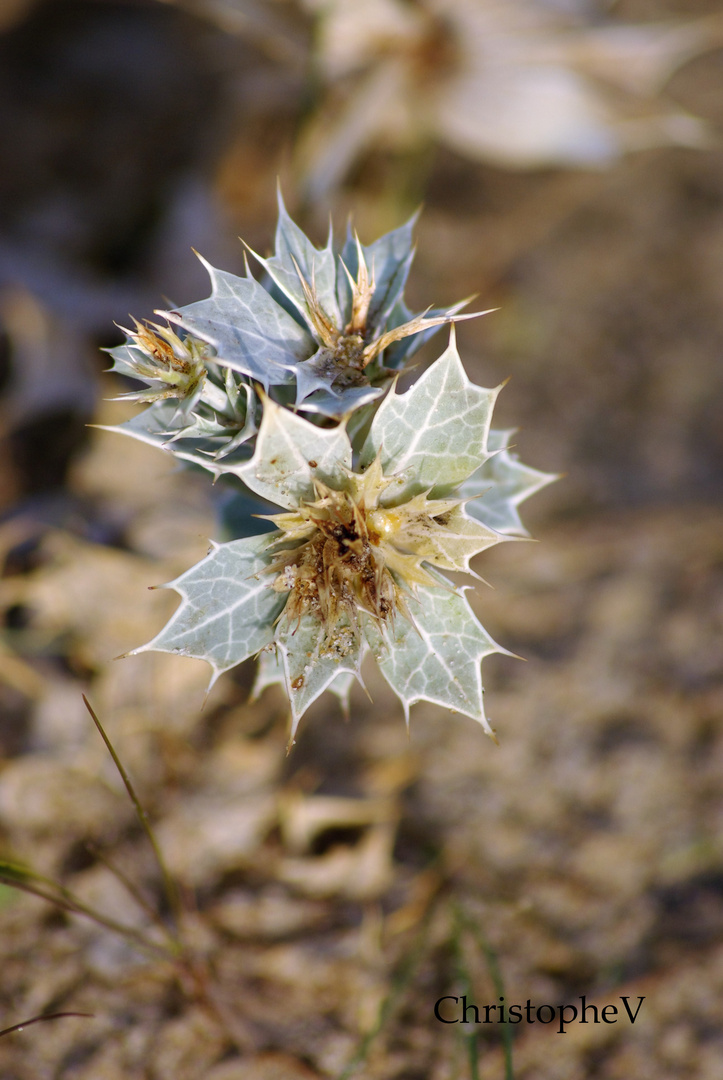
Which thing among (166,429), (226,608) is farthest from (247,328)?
(226,608)

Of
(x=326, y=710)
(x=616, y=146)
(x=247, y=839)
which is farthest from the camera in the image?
(x=616, y=146)

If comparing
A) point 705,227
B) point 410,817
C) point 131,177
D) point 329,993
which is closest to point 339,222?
point 131,177

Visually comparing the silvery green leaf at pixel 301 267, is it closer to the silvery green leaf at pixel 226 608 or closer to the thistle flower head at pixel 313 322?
the thistle flower head at pixel 313 322

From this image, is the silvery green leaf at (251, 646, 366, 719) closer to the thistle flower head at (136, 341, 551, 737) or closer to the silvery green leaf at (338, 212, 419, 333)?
the thistle flower head at (136, 341, 551, 737)

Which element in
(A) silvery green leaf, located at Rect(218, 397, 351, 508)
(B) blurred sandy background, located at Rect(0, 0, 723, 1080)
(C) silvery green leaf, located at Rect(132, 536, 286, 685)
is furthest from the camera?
(B) blurred sandy background, located at Rect(0, 0, 723, 1080)

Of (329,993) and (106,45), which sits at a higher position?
(106,45)

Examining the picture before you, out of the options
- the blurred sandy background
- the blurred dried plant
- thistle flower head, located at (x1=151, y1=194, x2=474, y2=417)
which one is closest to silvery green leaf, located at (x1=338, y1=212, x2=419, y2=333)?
thistle flower head, located at (x1=151, y1=194, x2=474, y2=417)

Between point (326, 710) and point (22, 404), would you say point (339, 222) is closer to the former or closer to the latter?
point (22, 404)

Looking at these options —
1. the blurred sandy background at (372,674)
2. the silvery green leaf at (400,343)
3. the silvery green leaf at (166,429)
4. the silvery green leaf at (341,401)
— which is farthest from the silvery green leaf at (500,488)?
the blurred sandy background at (372,674)

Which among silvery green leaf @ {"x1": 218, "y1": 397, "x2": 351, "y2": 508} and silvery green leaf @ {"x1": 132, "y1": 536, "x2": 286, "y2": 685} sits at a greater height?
silvery green leaf @ {"x1": 218, "y1": 397, "x2": 351, "y2": 508}
